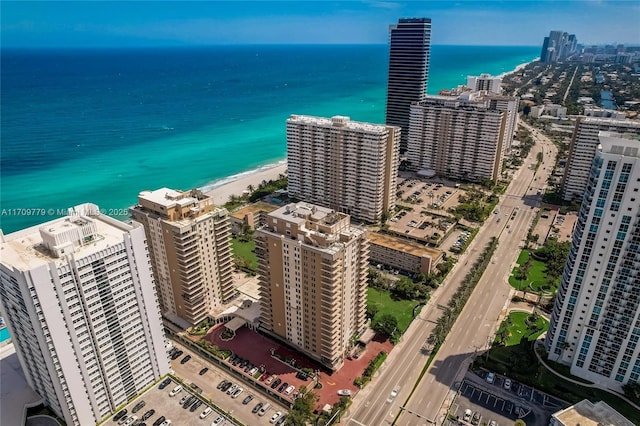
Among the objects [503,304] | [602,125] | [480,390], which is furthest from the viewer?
[602,125]

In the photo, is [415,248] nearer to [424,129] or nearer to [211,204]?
[211,204]

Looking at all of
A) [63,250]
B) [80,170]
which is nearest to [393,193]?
[63,250]

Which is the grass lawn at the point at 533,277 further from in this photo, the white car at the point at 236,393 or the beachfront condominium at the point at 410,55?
the beachfront condominium at the point at 410,55

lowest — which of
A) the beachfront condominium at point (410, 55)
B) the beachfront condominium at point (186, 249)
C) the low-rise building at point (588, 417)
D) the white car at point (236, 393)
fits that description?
the white car at point (236, 393)

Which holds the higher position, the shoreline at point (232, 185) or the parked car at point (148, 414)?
the parked car at point (148, 414)

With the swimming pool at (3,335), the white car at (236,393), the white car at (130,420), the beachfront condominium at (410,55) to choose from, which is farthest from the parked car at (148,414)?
the beachfront condominium at (410,55)
